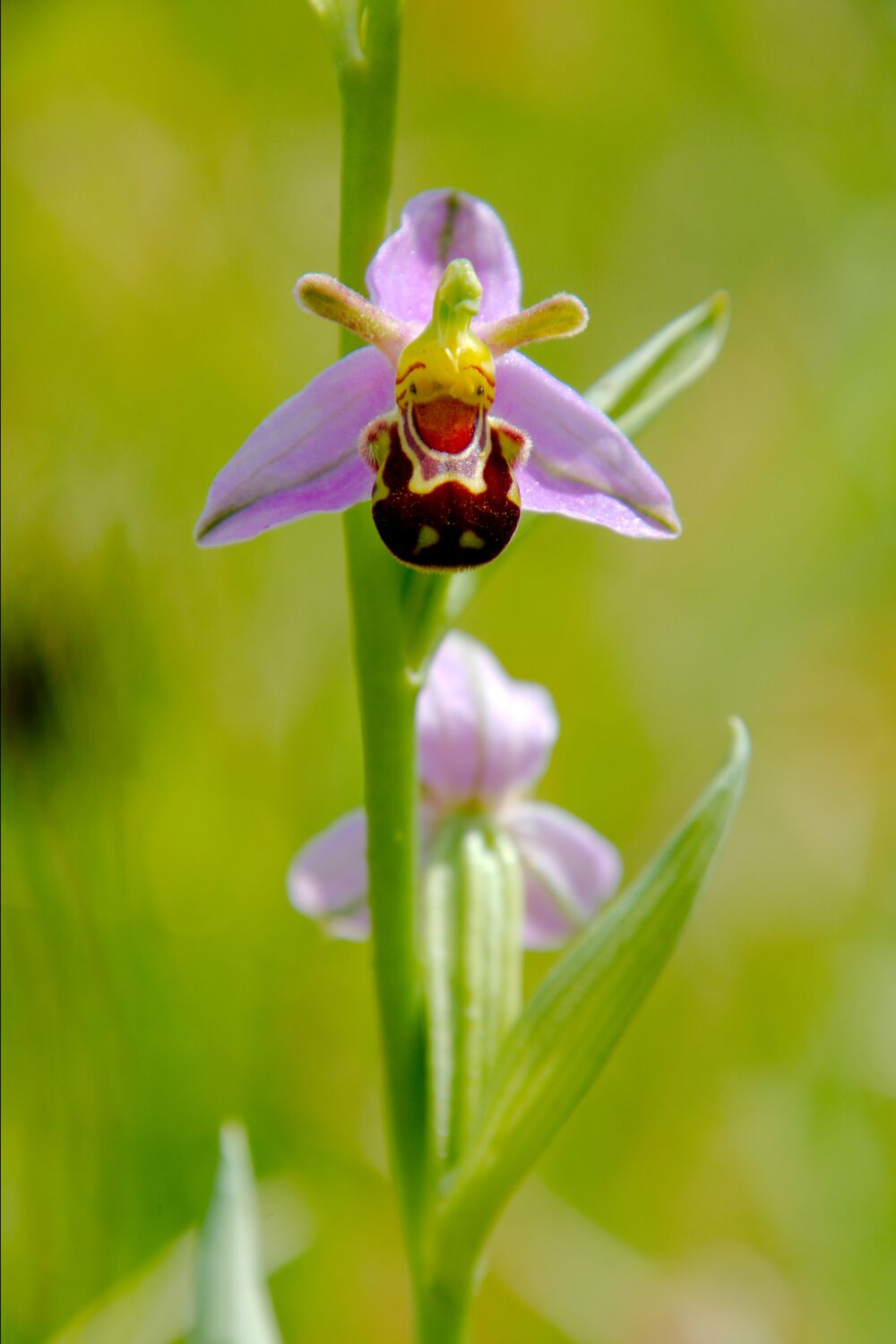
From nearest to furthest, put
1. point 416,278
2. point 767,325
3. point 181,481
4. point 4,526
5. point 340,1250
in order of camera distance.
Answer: point 416,278 → point 4,526 → point 340,1250 → point 181,481 → point 767,325

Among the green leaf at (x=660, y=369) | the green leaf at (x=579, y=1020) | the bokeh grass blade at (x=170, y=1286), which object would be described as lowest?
the bokeh grass blade at (x=170, y=1286)

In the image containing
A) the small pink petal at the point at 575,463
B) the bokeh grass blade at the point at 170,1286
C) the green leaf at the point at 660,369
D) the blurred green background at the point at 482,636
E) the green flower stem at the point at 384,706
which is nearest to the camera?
the green flower stem at the point at 384,706

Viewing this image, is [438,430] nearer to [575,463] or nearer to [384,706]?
[575,463]

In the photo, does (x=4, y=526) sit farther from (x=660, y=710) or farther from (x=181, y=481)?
(x=660, y=710)

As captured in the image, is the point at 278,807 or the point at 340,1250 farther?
the point at 278,807

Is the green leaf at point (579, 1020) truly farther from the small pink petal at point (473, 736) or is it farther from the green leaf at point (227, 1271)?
the small pink petal at point (473, 736)

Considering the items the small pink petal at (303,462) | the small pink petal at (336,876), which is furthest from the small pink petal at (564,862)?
the small pink petal at (303,462)

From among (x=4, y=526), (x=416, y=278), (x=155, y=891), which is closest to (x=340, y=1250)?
(x=155, y=891)
